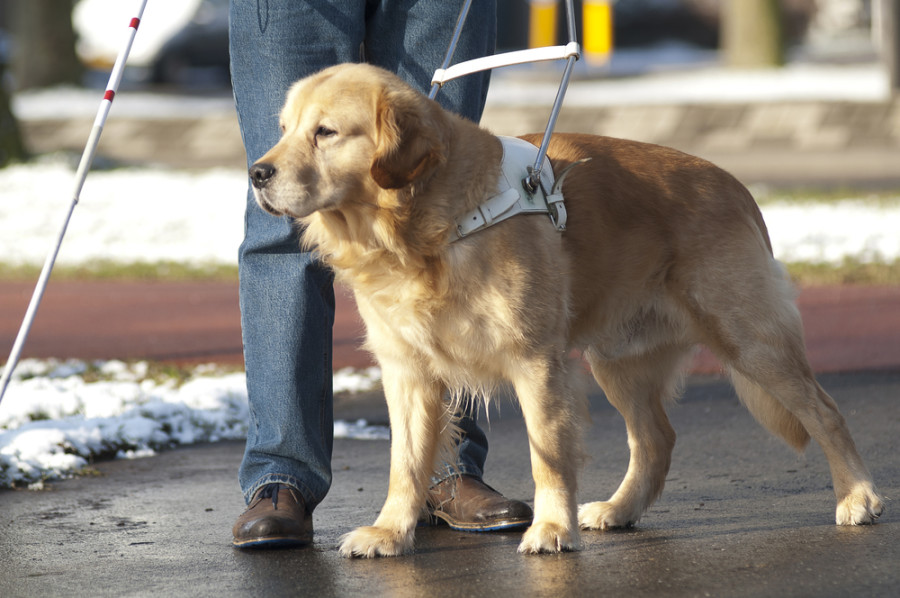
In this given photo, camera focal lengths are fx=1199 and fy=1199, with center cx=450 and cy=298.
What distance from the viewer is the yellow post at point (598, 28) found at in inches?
966

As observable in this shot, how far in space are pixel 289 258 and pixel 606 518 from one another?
1.39 metres

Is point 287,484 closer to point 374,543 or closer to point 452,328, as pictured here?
point 374,543

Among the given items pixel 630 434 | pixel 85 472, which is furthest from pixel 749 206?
pixel 85 472

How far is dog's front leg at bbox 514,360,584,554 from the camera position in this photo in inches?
143

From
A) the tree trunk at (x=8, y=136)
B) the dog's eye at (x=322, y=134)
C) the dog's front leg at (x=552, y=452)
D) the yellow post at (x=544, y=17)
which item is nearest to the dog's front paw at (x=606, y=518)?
the dog's front leg at (x=552, y=452)

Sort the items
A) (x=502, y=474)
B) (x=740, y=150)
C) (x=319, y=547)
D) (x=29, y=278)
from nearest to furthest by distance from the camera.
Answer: (x=319, y=547) → (x=502, y=474) → (x=29, y=278) → (x=740, y=150)

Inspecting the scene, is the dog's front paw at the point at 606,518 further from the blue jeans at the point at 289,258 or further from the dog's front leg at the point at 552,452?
the blue jeans at the point at 289,258

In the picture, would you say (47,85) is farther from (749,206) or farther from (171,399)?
(749,206)

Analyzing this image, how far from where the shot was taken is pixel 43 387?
6180mm

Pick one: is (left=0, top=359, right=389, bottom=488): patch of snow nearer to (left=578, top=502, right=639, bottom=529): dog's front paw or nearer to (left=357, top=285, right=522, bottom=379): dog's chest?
(left=578, top=502, right=639, bottom=529): dog's front paw

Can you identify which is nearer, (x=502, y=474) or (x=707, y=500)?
(x=707, y=500)

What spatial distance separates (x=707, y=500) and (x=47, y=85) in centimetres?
2109

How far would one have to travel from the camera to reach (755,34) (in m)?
23.1

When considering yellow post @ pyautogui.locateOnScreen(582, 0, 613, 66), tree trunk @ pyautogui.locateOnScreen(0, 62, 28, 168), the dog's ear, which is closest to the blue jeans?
the dog's ear
